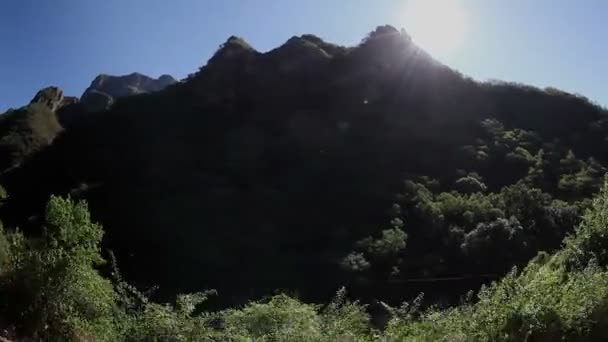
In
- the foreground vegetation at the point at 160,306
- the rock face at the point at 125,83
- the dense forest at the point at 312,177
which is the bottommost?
the foreground vegetation at the point at 160,306

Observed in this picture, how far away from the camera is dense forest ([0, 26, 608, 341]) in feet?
79.9

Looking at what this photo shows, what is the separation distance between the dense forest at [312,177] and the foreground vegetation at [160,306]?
24cm

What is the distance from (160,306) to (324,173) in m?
26.7

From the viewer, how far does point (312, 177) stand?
109 feet

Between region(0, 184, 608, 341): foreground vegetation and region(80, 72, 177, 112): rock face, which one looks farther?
region(80, 72, 177, 112): rock face

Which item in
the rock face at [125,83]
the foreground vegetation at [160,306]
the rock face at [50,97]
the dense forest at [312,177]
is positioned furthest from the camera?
the rock face at [125,83]

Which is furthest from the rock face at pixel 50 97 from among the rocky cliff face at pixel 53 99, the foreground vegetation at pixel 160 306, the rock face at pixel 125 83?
the foreground vegetation at pixel 160 306

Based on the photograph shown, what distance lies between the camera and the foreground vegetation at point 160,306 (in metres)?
5.39

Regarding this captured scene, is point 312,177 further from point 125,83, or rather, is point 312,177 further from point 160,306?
point 125,83

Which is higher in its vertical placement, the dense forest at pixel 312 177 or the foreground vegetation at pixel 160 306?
the dense forest at pixel 312 177

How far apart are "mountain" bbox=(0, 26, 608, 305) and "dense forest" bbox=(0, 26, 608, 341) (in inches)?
4.0

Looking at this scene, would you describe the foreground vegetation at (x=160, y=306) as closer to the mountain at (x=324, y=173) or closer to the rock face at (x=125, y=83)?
the mountain at (x=324, y=173)

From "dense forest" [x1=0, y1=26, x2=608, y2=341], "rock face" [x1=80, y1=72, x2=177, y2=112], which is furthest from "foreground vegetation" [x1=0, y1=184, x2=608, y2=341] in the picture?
"rock face" [x1=80, y1=72, x2=177, y2=112]

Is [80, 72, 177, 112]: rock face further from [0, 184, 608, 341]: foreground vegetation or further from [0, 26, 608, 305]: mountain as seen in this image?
[0, 184, 608, 341]: foreground vegetation
